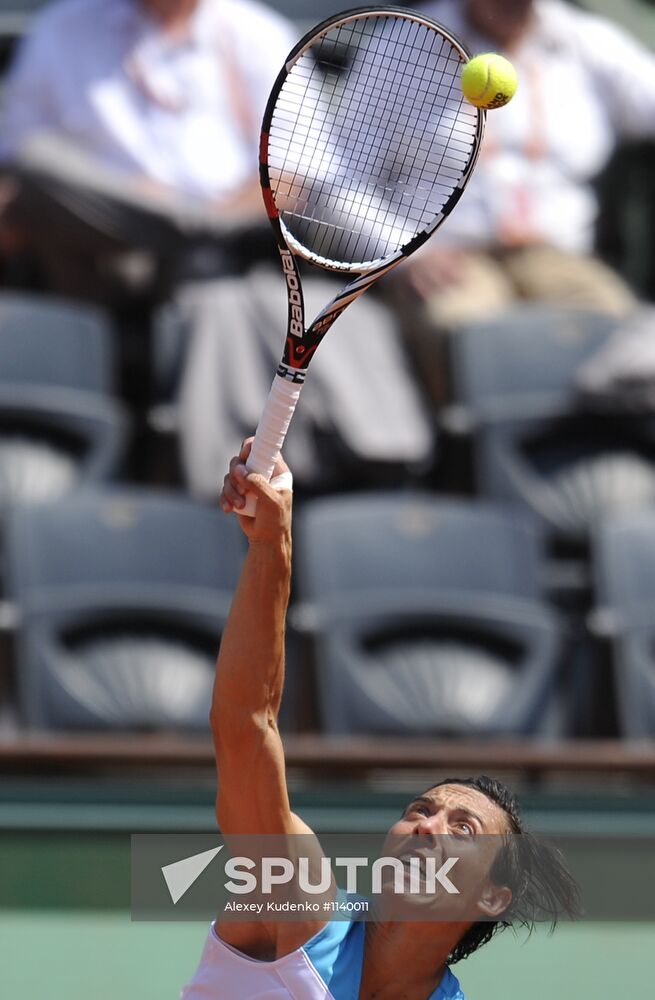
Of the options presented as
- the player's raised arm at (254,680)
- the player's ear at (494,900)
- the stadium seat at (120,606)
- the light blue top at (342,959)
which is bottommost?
the stadium seat at (120,606)

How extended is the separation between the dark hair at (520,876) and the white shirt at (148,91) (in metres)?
2.96

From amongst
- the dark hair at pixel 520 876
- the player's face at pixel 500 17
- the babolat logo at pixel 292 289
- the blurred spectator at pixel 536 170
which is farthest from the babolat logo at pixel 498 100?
the player's face at pixel 500 17

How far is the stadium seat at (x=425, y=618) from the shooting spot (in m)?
3.76

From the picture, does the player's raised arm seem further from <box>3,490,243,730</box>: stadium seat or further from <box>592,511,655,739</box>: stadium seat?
<box>592,511,655,739</box>: stadium seat

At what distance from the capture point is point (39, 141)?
459 centimetres

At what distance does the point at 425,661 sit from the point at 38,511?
0.94 metres

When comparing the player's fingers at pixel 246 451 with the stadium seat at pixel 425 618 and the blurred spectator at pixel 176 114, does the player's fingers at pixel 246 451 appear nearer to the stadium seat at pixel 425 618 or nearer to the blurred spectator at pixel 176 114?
the stadium seat at pixel 425 618

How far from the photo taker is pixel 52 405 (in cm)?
428

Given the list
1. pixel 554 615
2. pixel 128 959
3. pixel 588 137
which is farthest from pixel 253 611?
pixel 588 137

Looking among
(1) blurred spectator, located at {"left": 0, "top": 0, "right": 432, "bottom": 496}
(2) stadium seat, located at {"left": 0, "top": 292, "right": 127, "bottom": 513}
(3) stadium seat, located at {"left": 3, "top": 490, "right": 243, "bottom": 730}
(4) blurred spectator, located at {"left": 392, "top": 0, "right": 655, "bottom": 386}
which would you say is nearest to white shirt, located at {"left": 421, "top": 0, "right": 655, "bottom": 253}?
(4) blurred spectator, located at {"left": 392, "top": 0, "right": 655, "bottom": 386}

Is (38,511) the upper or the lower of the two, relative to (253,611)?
lower

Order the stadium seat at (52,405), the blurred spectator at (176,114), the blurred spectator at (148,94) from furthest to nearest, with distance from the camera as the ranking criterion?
the blurred spectator at (148,94) < the blurred spectator at (176,114) < the stadium seat at (52,405)

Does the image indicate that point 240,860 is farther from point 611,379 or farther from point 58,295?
point 58,295

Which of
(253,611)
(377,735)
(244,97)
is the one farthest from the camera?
(244,97)
